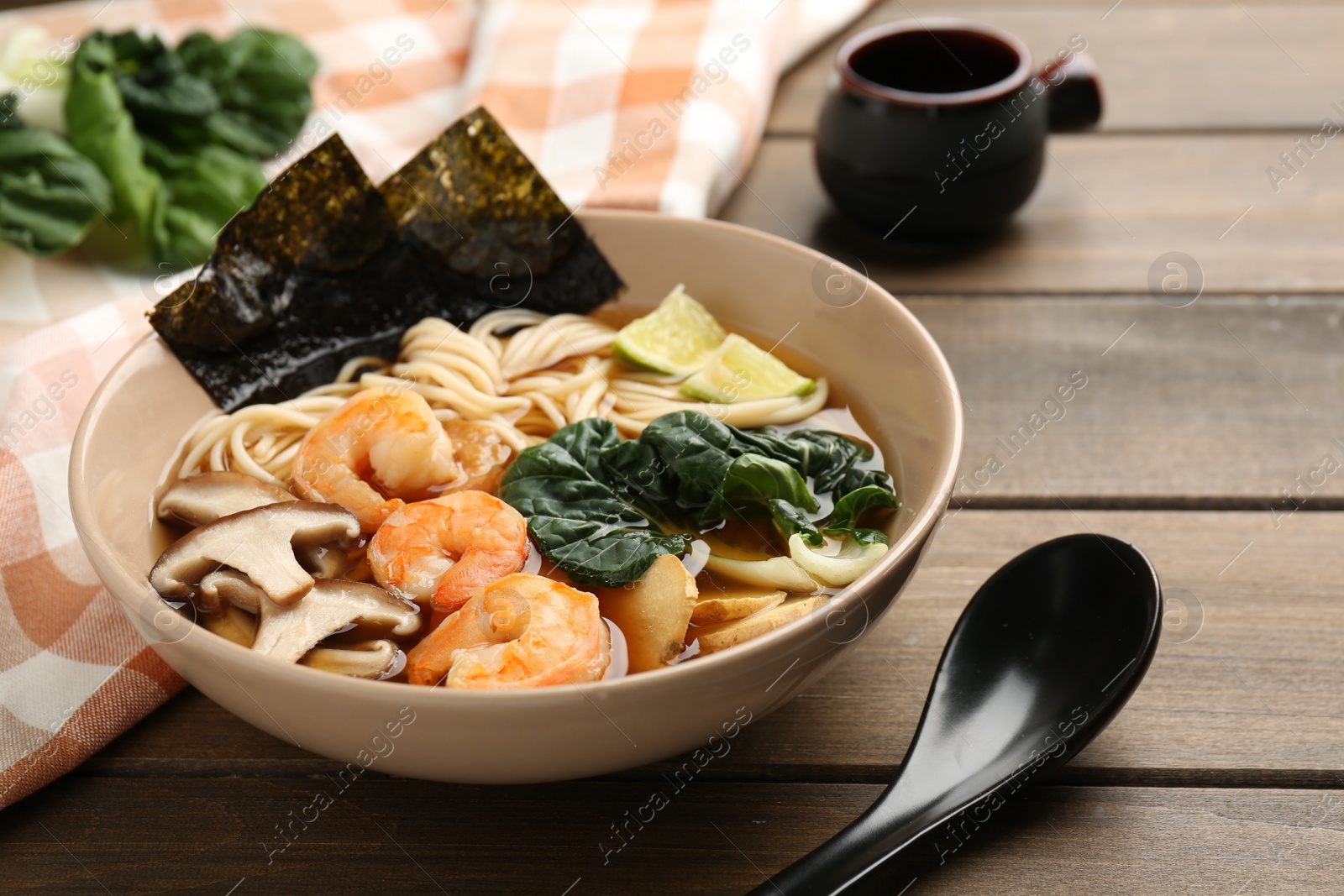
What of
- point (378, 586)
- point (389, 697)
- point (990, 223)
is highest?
point (389, 697)

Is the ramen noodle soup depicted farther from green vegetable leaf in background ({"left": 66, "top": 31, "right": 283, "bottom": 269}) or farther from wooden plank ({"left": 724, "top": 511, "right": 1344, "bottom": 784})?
green vegetable leaf in background ({"left": 66, "top": 31, "right": 283, "bottom": 269})

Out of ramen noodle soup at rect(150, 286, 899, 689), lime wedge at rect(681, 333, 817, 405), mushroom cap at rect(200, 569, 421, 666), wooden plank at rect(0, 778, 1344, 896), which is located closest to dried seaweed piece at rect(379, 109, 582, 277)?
ramen noodle soup at rect(150, 286, 899, 689)

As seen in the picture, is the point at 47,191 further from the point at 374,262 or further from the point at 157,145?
the point at 374,262

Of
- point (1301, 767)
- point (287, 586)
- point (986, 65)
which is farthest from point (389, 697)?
point (986, 65)

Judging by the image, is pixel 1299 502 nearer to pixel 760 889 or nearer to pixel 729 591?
pixel 729 591

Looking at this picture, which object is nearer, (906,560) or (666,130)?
(906,560)

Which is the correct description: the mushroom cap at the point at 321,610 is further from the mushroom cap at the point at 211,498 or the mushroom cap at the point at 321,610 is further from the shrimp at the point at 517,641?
the mushroom cap at the point at 211,498
